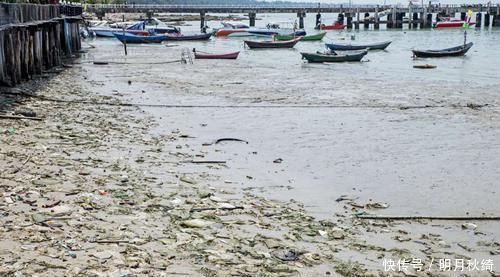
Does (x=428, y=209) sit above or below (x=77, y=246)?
below

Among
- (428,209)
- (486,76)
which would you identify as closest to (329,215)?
(428,209)

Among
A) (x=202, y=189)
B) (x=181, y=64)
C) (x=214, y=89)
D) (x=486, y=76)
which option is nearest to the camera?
(x=202, y=189)

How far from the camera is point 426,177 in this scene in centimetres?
1212

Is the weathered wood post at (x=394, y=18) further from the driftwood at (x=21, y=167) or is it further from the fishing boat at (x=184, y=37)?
the driftwood at (x=21, y=167)

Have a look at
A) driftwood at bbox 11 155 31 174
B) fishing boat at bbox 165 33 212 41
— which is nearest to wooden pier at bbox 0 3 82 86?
driftwood at bbox 11 155 31 174

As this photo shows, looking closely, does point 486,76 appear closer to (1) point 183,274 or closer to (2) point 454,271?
(2) point 454,271

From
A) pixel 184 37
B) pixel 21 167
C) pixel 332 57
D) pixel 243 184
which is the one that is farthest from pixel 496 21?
pixel 21 167

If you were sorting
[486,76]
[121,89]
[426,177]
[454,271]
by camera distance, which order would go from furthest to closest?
[486,76] → [121,89] → [426,177] → [454,271]

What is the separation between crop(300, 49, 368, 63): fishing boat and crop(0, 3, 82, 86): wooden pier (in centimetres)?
1727

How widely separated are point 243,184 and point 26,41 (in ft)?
48.8

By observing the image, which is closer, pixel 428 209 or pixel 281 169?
pixel 428 209

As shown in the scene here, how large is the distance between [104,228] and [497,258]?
556 centimetres

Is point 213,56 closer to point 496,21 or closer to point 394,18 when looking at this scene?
point 394,18

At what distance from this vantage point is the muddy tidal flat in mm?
6875
